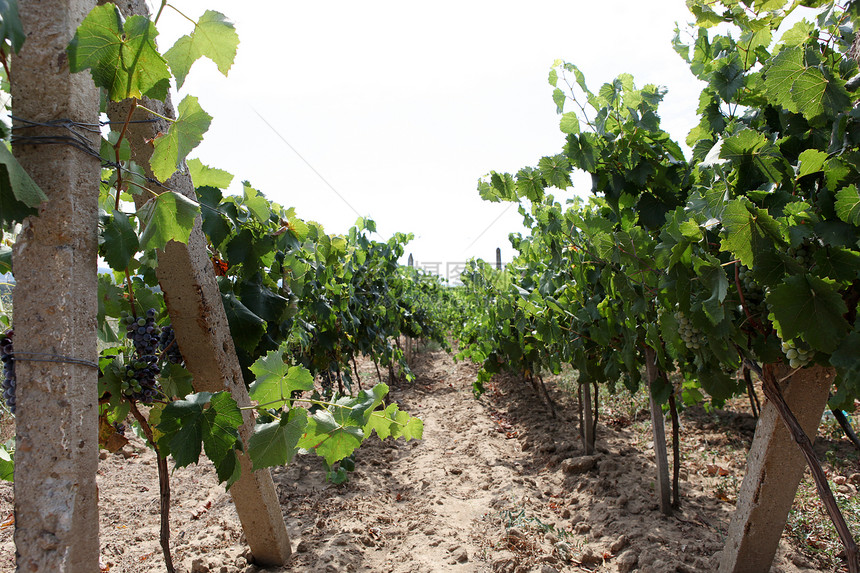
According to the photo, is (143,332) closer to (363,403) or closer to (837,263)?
(363,403)

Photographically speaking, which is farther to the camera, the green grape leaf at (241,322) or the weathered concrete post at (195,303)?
the green grape leaf at (241,322)

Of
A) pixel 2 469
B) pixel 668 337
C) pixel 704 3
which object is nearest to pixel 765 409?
pixel 668 337

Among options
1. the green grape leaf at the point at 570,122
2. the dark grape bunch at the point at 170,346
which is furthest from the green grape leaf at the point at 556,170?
the dark grape bunch at the point at 170,346

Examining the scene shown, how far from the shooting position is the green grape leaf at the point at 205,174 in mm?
1783

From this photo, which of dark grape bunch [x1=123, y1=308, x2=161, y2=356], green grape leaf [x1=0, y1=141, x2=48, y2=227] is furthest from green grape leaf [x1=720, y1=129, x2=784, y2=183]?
dark grape bunch [x1=123, y1=308, x2=161, y2=356]

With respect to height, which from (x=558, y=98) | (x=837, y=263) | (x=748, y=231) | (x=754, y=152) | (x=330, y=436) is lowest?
(x=330, y=436)

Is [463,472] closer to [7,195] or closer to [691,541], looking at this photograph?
[691,541]

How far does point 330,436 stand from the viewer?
4.53ft

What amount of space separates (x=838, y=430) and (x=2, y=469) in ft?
18.4

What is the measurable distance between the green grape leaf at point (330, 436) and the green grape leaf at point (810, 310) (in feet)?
Answer: 3.82

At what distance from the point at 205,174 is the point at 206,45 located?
0.74 m

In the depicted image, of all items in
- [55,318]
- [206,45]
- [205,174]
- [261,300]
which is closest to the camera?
[55,318]

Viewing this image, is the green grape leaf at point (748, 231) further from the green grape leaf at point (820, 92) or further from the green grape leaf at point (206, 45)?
the green grape leaf at point (206, 45)

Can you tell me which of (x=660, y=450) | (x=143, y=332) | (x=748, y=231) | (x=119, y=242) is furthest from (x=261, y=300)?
(x=660, y=450)
